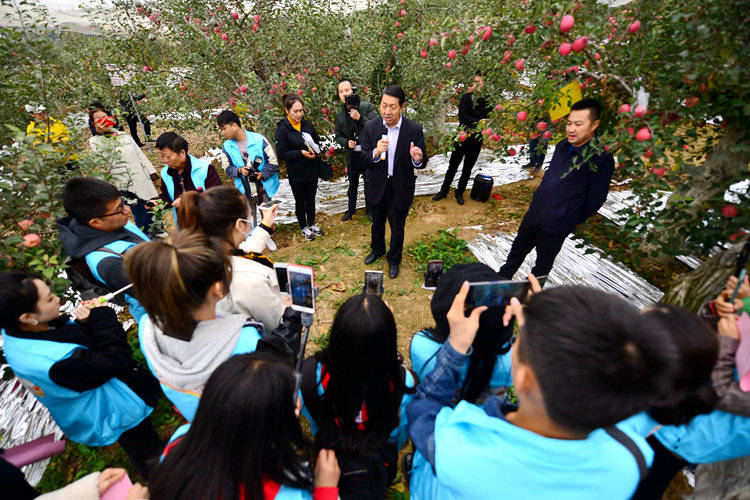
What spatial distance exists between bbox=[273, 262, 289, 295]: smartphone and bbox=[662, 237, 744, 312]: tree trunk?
2.81 metres

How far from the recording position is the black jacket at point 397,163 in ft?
12.1

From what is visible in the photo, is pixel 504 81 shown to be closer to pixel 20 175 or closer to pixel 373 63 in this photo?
pixel 373 63

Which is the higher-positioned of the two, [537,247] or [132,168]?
[537,247]

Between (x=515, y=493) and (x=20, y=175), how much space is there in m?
3.43

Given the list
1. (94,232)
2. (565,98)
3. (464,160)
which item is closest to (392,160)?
(565,98)

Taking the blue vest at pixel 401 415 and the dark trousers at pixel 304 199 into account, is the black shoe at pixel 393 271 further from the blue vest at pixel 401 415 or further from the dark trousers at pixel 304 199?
the blue vest at pixel 401 415

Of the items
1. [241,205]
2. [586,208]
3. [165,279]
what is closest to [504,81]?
[586,208]

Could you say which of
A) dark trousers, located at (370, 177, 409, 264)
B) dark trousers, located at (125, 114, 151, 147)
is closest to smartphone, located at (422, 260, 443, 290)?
dark trousers, located at (370, 177, 409, 264)

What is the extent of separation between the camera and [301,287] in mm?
1915

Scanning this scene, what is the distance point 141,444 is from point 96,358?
0.96 metres

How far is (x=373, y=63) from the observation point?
6383 millimetres

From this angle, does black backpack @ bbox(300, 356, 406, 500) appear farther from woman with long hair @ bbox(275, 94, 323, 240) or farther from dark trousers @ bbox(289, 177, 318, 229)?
dark trousers @ bbox(289, 177, 318, 229)

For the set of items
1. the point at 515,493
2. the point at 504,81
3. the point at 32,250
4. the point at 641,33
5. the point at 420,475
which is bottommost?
the point at 420,475

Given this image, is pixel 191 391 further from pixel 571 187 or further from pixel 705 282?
pixel 571 187
